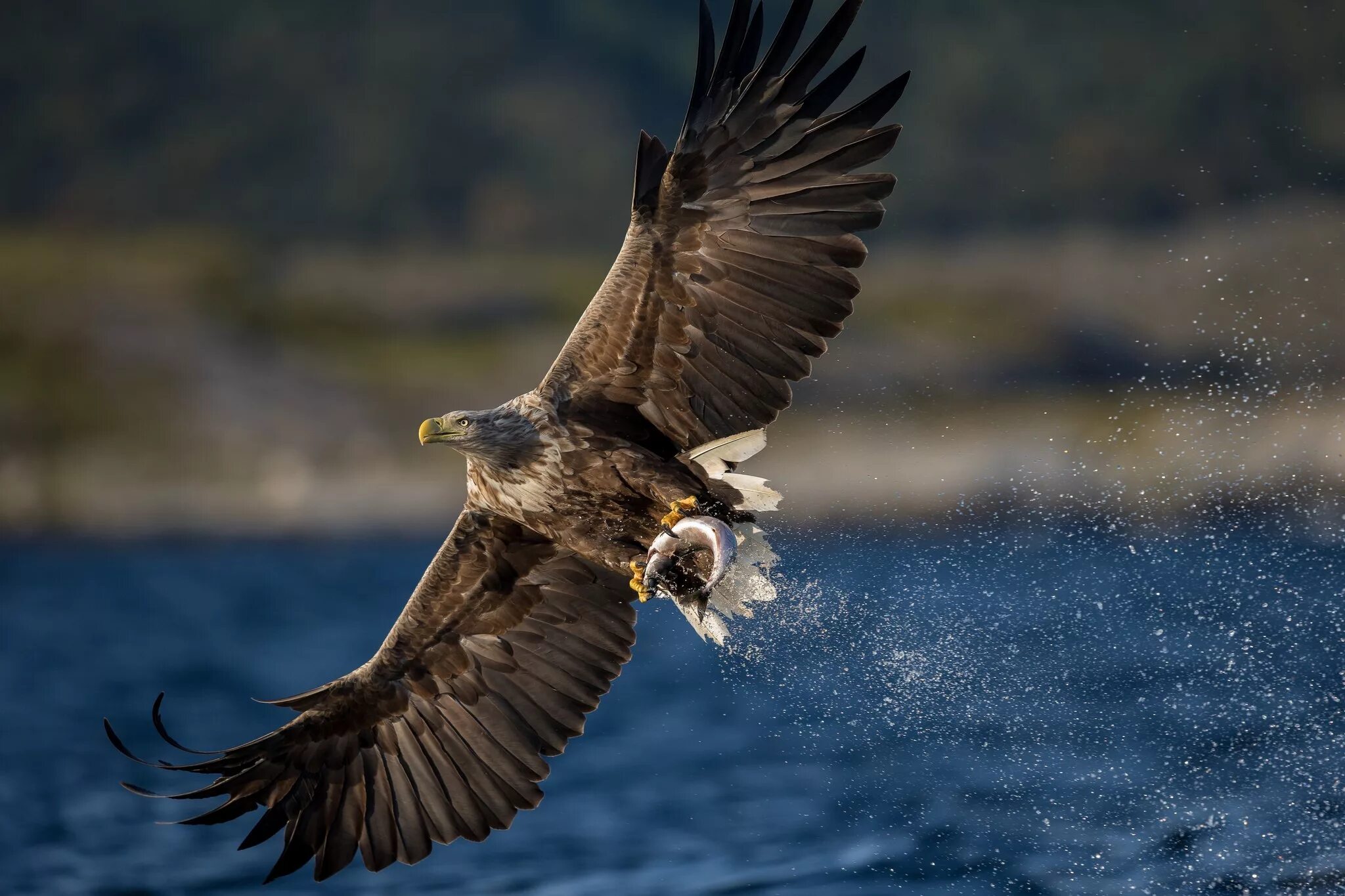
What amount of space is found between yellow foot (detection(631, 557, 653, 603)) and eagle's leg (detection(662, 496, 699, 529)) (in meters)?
0.27

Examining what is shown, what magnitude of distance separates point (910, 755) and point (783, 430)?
15037 millimetres

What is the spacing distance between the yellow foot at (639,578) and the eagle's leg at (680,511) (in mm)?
273

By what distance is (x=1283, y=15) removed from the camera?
138 feet

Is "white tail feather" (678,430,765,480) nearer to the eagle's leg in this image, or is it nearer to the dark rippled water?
the eagle's leg

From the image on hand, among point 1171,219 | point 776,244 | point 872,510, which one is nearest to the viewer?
point 776,244

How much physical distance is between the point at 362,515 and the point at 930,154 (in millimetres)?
19379

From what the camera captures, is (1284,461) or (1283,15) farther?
(1283,15)

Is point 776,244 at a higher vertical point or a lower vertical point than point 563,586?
higher

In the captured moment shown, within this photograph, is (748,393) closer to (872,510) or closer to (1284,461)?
(1284,461)

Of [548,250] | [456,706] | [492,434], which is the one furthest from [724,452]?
[548,250]

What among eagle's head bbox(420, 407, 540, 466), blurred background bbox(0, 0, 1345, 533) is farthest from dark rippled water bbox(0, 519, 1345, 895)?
blurred background bbox(0, 0, 1345, 533)

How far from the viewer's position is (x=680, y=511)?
6523mm

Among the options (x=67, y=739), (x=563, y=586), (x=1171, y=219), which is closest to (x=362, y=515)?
(x=67, y=739)

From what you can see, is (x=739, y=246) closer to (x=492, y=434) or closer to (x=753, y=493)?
(x=753, y=493)
